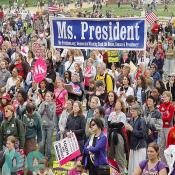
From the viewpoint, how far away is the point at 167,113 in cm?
1089

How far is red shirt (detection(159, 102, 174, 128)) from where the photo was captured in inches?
428

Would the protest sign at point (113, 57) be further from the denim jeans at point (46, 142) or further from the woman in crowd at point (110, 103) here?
the woman in crowd at point (110, 103)

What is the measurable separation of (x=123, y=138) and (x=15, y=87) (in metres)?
4.05

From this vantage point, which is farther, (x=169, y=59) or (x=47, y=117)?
(x=169, y=59)

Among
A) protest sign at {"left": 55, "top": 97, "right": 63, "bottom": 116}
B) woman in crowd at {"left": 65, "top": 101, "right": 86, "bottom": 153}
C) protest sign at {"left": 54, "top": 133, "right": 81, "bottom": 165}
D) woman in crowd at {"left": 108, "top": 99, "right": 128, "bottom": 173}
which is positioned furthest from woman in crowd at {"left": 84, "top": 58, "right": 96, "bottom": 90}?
protest sign at {"left": 54, "top": 133, "right": 81, "bottom": 165}

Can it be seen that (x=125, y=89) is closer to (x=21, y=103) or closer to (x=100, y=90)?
(x=100, y=90)

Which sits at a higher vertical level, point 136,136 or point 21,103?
point 21,103

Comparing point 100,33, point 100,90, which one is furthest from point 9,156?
point 100,33

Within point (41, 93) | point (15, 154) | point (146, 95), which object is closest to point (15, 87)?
point (41, 93)

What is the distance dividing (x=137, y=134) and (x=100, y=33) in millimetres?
3915

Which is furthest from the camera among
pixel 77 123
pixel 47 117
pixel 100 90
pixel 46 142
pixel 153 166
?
pixel 100 90

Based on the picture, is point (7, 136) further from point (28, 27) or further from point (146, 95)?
point (28, 27)

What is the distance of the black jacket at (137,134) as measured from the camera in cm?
987

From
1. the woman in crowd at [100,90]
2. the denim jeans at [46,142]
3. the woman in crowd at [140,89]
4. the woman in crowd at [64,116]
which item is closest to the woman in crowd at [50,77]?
the woman in crowd at [100,90]
